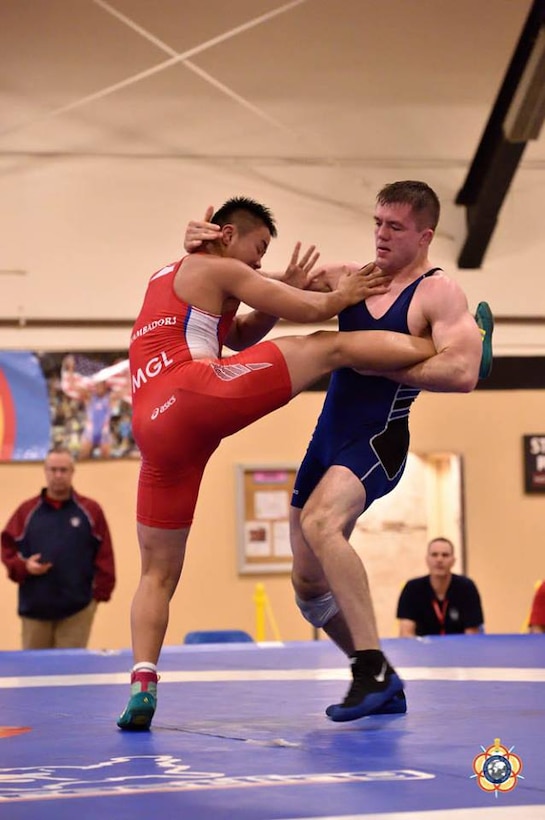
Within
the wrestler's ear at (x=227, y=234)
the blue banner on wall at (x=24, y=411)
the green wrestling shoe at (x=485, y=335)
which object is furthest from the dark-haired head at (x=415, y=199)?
the blue banner on wall at (x=24, y=411)

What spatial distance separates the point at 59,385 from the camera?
395 inches

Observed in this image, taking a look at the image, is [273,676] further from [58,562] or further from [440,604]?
[58,562]

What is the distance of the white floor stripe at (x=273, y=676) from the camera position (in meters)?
4.73

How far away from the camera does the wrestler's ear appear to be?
3.86 m

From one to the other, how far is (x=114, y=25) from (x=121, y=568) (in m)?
4.11

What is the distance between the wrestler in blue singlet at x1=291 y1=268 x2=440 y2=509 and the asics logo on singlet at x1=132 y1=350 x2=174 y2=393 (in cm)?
58

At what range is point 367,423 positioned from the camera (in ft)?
12.8

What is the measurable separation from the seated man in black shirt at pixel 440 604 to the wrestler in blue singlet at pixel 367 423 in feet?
11.9

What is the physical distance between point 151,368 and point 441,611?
4.25 m

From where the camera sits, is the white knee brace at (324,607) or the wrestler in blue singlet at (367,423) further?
the white knee brace at (324,607)

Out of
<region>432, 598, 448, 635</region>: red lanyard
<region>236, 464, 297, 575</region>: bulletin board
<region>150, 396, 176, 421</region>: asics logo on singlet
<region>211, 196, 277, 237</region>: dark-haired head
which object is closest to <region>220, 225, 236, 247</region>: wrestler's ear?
<region>211, 196, 277, 237</region>: dark-haired head

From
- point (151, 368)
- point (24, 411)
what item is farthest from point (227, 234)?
point (24, 411)

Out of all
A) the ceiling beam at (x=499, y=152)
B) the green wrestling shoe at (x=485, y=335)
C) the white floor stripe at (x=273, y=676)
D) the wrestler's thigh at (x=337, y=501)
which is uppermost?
the ceiling beam at (x=499, y=152)

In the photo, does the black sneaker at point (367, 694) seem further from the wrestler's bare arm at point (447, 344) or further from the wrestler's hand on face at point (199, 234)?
the wrestler's hand on face at point (199, 234)
